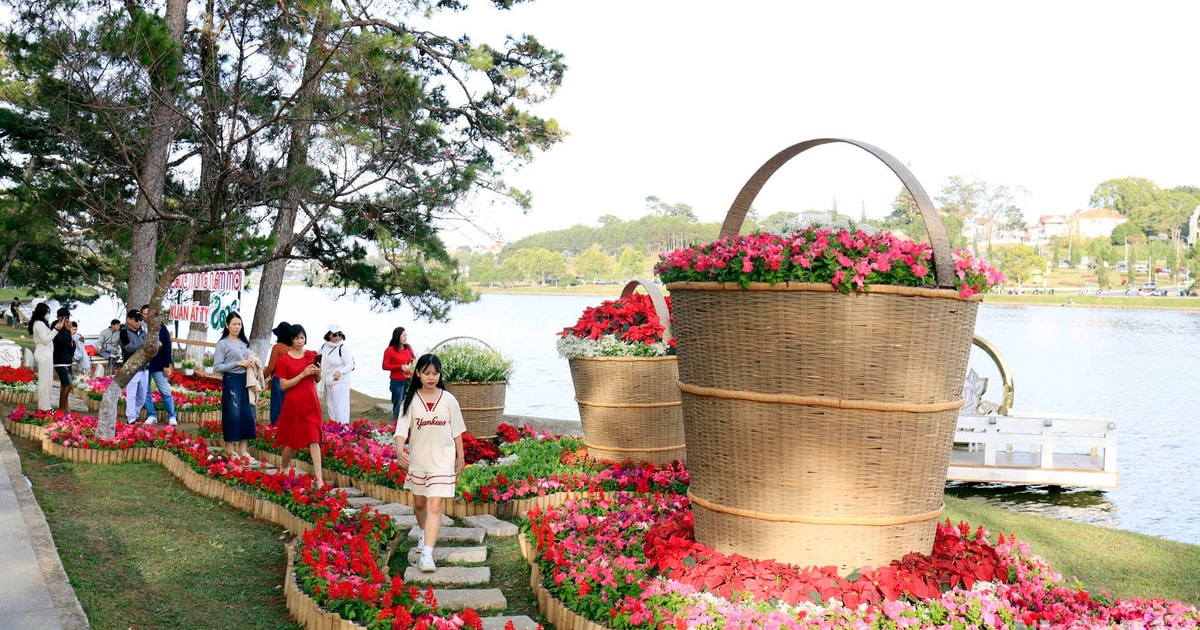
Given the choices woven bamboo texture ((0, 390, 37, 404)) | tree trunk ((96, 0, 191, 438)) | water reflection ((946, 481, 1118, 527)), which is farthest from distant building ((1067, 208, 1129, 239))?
woven bamboo texture ((0, 390, 37, 404))

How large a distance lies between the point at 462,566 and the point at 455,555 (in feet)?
0.59

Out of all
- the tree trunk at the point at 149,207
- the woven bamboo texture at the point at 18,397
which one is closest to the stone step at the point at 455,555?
the tree trunk at the point at 149,207

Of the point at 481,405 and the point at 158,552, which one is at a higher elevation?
the point at 481,405

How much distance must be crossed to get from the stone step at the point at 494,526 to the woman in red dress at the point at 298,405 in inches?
59.5

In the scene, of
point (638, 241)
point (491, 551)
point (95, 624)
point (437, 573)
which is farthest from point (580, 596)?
point (638, 241)

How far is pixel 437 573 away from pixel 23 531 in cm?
245

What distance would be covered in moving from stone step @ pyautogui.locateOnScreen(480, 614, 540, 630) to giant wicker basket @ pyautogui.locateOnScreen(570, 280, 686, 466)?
368 cm

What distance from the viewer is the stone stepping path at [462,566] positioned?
526 centimetres

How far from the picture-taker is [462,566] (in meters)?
6.01

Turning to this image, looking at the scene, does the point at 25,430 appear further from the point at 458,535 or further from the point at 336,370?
the point at 458,535

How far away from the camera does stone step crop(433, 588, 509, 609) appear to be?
17.2 ft

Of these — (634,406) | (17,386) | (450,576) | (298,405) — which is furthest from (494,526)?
(17,386)

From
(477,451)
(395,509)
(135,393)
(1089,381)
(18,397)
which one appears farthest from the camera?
(1089,381)

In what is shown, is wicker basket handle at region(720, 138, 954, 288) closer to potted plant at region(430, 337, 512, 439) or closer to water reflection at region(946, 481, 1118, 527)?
potted plant at region(430, 337, 512, 439)
